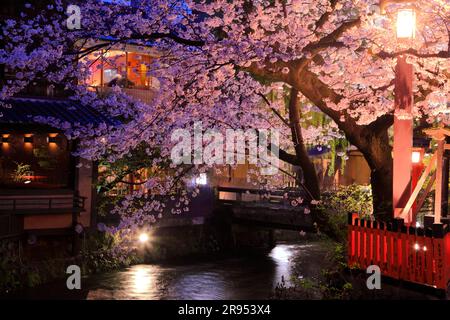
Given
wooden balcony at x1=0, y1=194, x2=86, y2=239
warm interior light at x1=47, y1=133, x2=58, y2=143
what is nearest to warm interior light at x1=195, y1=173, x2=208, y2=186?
wooden balcony at x1=0, y1=194, x2=86, y2=239

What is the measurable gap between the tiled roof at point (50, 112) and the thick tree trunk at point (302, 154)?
964 cm

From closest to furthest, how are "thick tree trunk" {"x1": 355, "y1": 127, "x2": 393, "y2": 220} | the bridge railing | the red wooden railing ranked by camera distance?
the red wooden railing < "thick tree trunk" {"x1": 355, "y1": 127, "x2": 393, "y2": 220} < the bridge railing

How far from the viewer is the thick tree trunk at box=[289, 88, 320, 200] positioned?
14.1 meters

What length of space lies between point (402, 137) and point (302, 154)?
358cm

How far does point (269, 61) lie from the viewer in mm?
11492

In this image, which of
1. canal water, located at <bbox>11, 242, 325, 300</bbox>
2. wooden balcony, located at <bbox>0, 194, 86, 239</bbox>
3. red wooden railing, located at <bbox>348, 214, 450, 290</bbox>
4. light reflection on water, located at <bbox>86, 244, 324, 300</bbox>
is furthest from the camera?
wooden balcony, located at <bbox>0, 194, 86, 239</bbox>

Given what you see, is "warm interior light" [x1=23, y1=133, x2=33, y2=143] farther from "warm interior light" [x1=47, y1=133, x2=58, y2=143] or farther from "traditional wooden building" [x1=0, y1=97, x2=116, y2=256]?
"warm interior light" [x1=47, y1=133, x2=58, y2=143]

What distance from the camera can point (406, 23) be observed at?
1010 cm

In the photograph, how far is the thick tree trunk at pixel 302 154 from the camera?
14141 mm

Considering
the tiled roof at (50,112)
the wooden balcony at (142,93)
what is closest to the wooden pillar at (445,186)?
the tiled roof at (50,112)

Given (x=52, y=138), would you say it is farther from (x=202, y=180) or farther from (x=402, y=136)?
(x=402, y=136)

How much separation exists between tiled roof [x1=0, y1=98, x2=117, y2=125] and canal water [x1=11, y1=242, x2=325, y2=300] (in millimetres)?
5708

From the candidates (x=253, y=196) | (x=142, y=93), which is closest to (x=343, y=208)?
(x=142, y=93)
